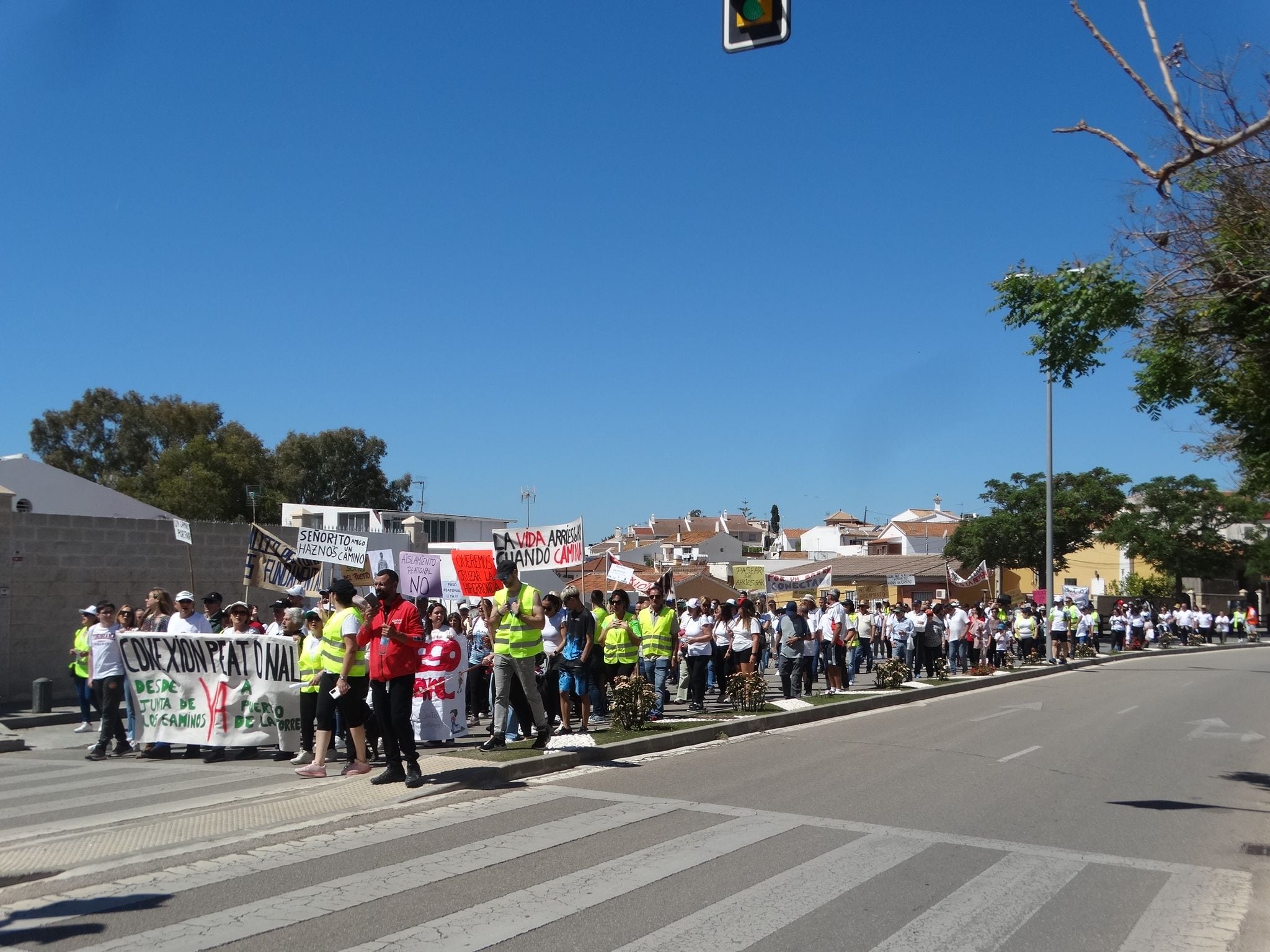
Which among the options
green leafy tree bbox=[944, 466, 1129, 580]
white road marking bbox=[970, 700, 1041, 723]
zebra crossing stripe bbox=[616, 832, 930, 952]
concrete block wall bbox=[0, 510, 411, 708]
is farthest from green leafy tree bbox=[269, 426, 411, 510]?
zebra crossing stripe bbox=[616, 832, 930, 952]

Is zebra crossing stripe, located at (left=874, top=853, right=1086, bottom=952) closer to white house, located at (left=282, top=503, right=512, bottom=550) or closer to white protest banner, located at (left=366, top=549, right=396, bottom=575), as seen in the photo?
white protest banner, located at (left=366, top=549, right=396, bottom=575)

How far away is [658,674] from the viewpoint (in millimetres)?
16141

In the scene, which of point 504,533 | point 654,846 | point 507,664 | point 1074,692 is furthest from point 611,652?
point 1074,692

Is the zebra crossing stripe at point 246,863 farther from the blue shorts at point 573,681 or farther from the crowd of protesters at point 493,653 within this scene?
the blue shorts at point 573,681

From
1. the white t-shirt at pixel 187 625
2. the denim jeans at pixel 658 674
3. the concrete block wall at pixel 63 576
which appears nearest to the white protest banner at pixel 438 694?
the white t-shirt at pixel 187 625

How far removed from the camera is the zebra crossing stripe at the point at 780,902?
5.79m

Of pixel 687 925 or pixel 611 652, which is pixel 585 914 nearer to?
pixel 687 925

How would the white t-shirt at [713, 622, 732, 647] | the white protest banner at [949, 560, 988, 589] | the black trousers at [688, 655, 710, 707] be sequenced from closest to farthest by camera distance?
the black trousers at [688, 655, 710, 707] < the white t-shirt at [713, 622, 732, 647] < the white protest banner at [949, 560, 988, 589]

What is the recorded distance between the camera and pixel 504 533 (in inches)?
774

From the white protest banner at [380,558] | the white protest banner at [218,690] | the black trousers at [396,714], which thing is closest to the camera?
the black trousers at [396,714]

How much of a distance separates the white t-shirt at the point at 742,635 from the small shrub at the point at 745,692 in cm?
255

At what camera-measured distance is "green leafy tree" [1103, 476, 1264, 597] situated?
61906 mm

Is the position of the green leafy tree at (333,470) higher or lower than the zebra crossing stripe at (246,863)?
higher

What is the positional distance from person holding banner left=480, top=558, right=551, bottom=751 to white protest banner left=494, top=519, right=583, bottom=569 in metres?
8.25
